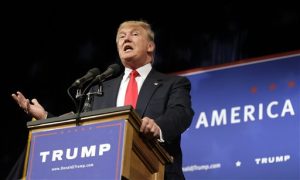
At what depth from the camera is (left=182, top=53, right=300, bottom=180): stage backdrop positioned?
327 centimetres

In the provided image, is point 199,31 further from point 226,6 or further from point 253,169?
point 253,169

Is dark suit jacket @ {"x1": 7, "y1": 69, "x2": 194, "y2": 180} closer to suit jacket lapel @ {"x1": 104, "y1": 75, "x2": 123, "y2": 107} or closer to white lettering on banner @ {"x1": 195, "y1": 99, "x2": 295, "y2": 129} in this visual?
suit jacket lapel @ {"x1": 104, "y1": 75, "x2": 123, "y2": 107}

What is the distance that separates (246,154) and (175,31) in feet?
3.45

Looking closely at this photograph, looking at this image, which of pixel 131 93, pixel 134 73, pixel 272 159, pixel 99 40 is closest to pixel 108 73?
pixel 131 93

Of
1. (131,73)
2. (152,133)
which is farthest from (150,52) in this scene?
(152,133)

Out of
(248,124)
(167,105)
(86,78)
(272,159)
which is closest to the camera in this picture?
(86,78)

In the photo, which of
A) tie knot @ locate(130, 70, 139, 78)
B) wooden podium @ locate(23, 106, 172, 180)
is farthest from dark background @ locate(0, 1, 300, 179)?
wooden podium @ locate(23, 106, 172, 180)

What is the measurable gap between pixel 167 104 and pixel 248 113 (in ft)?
4.14

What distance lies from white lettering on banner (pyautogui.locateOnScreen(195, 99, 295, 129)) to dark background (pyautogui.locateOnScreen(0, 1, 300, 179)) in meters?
0.38

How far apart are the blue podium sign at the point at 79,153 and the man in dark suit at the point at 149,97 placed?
0.13 metres

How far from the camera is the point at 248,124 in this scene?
3.41m

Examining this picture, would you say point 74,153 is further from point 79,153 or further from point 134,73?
point 134,73

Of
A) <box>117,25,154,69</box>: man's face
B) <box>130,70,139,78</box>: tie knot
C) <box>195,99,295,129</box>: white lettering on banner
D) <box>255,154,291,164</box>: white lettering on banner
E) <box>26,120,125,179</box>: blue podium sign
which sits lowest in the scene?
<box>26,120,125,179</box>: blue podium sign

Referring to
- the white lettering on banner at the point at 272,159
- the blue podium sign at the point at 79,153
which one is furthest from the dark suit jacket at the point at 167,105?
the white lettering on banner at the point at 272,159
